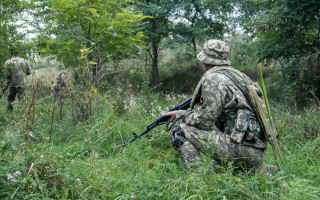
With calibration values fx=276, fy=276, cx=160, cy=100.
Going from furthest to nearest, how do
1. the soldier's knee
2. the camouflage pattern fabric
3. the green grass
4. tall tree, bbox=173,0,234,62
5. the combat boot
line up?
tall tree, bbox=173,0,234,62, the soldier's knee, the camouflage pattern fabric, the combat boot, the green grass

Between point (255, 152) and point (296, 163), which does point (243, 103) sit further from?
point (296, 163)

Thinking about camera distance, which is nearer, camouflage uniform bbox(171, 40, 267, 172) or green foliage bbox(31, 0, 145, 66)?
camouflage uniform bbox(171, 40, 267, 172)

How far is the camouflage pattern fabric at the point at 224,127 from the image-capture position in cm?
288

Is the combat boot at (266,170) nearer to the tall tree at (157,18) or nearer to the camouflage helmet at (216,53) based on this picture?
the camouflage helmet at (216,53)

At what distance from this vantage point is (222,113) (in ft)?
10.2

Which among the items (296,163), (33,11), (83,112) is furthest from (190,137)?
(33,11)

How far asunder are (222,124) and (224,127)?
90 millimetres

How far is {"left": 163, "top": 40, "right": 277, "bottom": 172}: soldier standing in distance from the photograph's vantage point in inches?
114

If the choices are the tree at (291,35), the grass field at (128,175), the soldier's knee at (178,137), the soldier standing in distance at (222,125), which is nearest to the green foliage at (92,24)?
the grass field at (128,175)

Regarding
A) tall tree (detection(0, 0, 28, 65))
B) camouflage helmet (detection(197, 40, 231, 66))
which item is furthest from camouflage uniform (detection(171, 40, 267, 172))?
tall tree (detection(0, 0, 28, 65))

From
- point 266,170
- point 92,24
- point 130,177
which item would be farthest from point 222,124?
point 92,24

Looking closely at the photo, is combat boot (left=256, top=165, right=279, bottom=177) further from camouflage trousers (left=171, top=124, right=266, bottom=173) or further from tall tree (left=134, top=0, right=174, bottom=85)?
tall tree (left=134, top=0, right=174, bottom=85)

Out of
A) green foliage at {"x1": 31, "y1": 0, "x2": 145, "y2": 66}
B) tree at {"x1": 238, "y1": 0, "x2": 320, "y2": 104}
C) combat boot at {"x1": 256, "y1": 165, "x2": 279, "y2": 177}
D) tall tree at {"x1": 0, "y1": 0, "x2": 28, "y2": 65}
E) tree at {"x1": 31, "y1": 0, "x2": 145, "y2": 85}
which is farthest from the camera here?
tall tree at {"x1": 0, "y1": 0, "x2": 28, "y2": 65}

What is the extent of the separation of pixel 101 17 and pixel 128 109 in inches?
85.3
